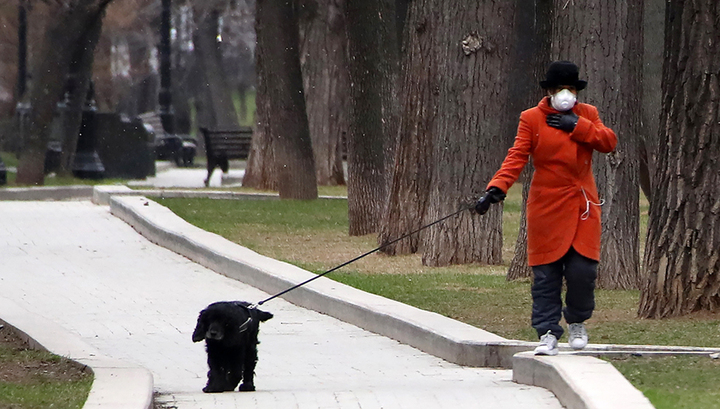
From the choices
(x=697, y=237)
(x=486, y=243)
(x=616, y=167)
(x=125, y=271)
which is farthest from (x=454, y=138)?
(x=697, y=237)

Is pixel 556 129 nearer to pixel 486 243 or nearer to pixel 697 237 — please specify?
pixel 697 237

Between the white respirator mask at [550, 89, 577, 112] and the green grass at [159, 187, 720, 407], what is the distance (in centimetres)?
144

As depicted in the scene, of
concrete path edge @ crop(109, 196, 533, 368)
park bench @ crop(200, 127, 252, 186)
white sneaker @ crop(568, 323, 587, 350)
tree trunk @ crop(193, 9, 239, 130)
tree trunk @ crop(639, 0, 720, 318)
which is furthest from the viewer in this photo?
tree trunk @ crop(193, 9, 239, 130)

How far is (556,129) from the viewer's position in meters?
7.61

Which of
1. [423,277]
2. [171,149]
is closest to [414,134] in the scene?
[423,277]

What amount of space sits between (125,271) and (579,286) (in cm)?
723

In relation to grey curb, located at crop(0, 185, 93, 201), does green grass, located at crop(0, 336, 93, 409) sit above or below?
above

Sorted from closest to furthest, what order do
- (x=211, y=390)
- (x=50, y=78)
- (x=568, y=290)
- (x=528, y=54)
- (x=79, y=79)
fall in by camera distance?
(x=211, y=390) < (x=568, y=290) < (x=50, y=78) < (x=528, y=54) < (x=79, y=79)

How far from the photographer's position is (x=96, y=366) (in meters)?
7.46

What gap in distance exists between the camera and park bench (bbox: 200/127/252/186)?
30.3 meters

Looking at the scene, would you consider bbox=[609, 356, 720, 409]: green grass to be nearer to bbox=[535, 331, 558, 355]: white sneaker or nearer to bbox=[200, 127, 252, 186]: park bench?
bbox=[535, 331, 558, 355]: white sneaker

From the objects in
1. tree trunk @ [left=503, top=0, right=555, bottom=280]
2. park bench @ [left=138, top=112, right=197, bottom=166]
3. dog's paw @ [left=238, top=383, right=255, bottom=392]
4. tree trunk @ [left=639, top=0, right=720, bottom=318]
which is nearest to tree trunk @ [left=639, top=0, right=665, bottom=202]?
tree trunk @ [left=503, top=0, right=555, bottom=280]

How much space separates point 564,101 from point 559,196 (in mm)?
519

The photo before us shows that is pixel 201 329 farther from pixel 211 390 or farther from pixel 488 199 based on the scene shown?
pixel 488 199
